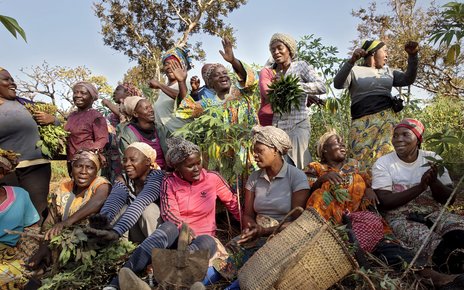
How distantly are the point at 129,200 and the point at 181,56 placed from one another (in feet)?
6.85

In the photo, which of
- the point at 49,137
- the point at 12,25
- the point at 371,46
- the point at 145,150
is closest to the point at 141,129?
the point at 145,150

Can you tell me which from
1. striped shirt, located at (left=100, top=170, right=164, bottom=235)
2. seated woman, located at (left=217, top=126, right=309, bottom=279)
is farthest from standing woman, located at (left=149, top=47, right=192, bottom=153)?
seated woman, located at (left=217, top=126, right=309, bottom=279)

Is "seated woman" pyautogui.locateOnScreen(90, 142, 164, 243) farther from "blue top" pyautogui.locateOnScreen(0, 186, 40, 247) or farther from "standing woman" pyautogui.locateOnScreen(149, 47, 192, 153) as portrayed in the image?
"standing woman" pyautogui.locateOnScreen(149, 47, 192, 153)

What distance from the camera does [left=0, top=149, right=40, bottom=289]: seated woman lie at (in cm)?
324

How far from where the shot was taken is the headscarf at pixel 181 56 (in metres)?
4.91

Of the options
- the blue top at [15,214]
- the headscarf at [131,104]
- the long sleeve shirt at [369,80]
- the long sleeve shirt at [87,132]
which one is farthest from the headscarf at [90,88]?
the long sleeve shirt at [369,80]

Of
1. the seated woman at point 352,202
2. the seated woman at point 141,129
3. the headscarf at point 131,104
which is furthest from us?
the headscarf at point 131,104

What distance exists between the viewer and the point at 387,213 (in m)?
3.41

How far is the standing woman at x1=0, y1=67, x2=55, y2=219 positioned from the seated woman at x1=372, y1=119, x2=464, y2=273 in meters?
3.13

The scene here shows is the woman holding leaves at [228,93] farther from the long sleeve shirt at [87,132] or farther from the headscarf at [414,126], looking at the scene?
the headscarf at [414,126]

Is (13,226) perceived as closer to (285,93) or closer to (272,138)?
(272,138)

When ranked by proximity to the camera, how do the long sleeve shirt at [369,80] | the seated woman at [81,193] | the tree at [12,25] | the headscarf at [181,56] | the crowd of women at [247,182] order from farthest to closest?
the headscarf at [181,56] < the long sleeve shirt at [369,80] < the seated woman at [81,193] < the crowd of women at [247,182] < the tree at [12,25]

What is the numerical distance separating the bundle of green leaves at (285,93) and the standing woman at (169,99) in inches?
46.2

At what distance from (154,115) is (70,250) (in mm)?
1974
